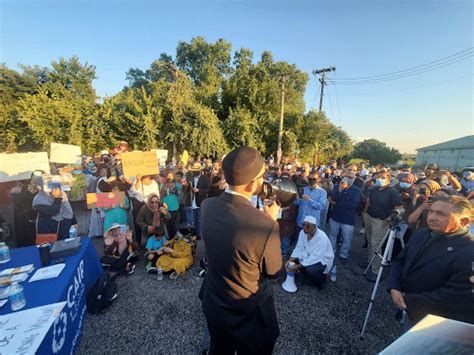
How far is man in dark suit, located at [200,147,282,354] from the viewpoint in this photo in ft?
4.13

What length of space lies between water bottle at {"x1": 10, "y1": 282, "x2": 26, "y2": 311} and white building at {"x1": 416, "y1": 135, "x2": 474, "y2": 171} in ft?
131

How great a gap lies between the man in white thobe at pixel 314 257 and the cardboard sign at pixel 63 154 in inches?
315

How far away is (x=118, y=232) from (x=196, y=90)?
1886cm

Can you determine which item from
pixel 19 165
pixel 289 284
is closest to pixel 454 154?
pixel 289 284

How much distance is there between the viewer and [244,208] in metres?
1.28

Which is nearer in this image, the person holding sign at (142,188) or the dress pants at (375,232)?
the dress pants at (375,232)

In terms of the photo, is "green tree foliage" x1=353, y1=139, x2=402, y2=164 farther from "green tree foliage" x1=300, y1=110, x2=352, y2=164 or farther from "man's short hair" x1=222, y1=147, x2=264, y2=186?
"man's short hair" x1=222, y1=147, x2=264, y2=186

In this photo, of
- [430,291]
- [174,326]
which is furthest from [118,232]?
[430,291]

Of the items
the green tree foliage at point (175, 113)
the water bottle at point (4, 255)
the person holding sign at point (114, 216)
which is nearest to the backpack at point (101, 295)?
the water bottle at point (4, 255)

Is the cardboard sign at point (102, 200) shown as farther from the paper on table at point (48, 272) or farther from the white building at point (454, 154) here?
the white building at point (454, 154)

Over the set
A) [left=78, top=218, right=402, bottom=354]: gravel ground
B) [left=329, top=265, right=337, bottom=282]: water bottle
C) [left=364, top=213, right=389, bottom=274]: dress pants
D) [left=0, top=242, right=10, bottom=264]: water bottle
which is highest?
[left=0, top=242, right=10, bottom=264]: water bottle

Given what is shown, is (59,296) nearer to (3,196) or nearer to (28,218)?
(28,218)

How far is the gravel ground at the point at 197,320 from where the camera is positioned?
2703 millimetres

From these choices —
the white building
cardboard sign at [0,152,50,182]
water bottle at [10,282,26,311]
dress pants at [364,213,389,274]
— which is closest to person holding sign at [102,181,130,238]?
water bottle at [10,282,26,311]
